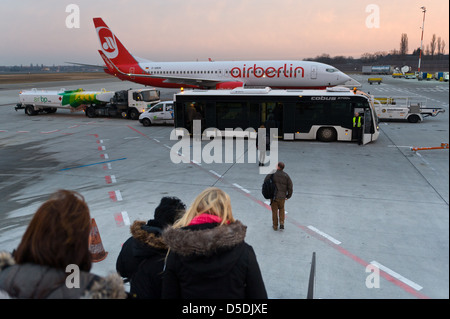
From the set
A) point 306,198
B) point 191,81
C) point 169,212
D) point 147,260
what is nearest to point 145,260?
point 147,260

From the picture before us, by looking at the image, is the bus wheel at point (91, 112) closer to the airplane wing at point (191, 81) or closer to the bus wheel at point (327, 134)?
the airplane wing at point (191, 81)

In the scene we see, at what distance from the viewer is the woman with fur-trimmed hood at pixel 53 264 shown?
2.24 metres

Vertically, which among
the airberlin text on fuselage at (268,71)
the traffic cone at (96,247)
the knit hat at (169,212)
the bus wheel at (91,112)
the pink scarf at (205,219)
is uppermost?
the airberlin text on fuselage at (268,71)

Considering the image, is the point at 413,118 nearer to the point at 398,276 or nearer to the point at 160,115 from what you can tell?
the point at 160,115

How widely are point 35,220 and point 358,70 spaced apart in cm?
17397

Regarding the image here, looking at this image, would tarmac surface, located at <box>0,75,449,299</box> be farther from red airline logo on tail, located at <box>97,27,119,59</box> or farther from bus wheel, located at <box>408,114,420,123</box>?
red airline logo on tail, located at <box>97,27,119,59</box>

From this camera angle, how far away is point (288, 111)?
18.4m

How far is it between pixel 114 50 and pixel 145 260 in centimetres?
3802

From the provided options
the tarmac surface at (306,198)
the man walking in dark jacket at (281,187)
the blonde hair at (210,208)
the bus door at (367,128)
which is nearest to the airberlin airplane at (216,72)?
the tarmac surface at (306,198)

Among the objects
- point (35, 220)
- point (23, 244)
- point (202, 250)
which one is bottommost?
point (202, 250)

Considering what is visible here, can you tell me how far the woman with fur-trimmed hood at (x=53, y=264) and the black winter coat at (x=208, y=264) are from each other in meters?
0.58

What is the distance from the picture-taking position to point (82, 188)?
11617 mm
